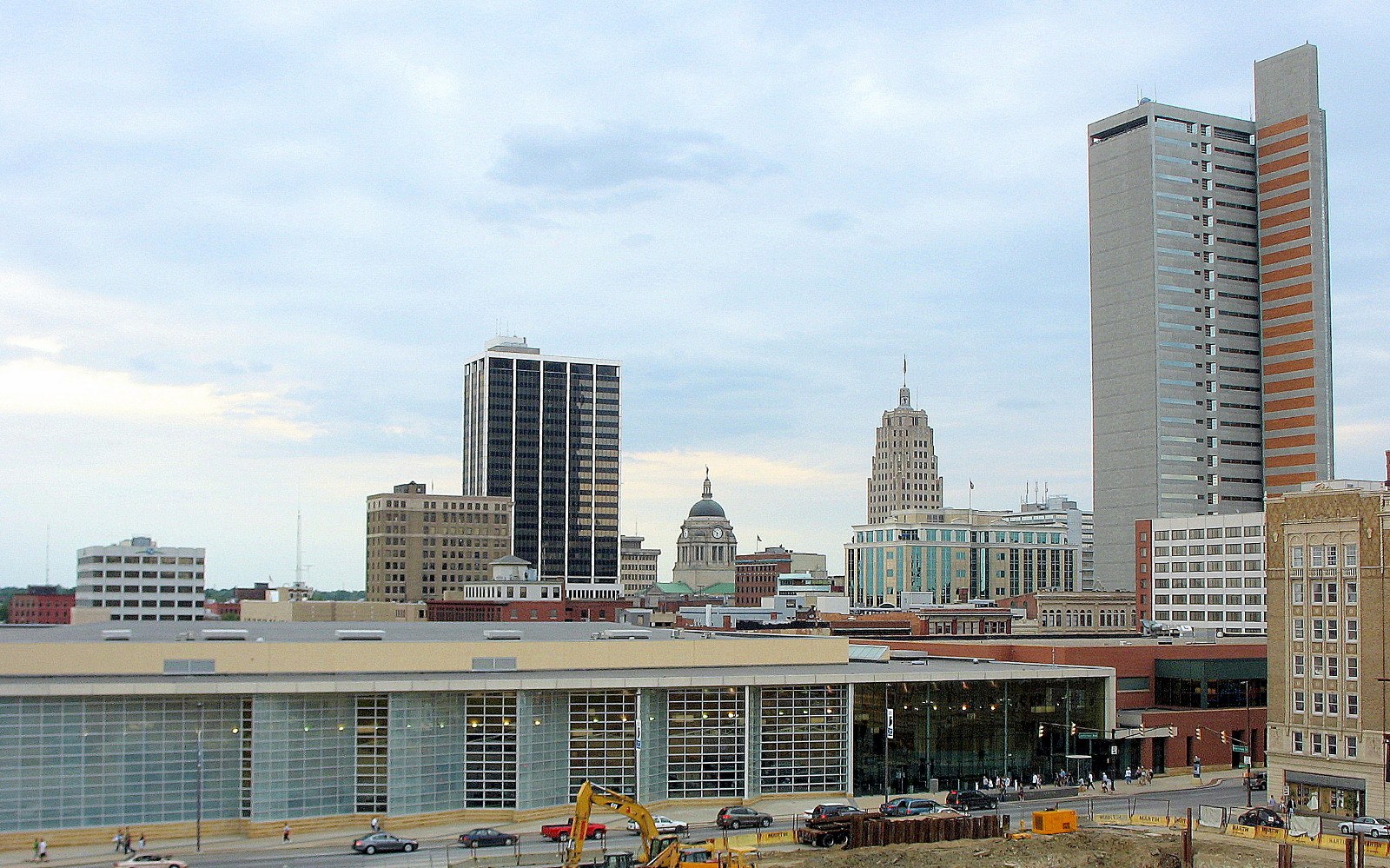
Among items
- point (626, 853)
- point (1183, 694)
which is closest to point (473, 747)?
point (626, 853)

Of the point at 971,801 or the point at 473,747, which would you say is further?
the point at 971,801

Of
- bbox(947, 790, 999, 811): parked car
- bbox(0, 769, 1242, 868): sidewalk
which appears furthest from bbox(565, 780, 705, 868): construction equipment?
bbox(947, 790, 999, 811): parked car

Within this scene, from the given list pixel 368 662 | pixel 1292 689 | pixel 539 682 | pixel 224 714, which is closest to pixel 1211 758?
pixel 1292 689

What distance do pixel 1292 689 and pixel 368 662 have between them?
199 ft

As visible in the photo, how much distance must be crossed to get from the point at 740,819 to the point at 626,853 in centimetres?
1445

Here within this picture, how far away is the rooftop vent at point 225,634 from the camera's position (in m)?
86.4

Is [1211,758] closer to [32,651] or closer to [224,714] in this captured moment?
[224,714]

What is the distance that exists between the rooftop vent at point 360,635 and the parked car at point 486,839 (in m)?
20.5

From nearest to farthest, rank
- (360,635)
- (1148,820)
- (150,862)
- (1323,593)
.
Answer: (150,862), (1148,820), (1323,593), (360,635)

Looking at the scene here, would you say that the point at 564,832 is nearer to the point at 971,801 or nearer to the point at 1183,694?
the point at 971,801

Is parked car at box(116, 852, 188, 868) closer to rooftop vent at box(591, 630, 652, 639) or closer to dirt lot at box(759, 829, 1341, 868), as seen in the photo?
dirt lot at box(759, 829, 1341, 868)

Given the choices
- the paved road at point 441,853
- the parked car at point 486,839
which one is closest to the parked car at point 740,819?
the paved road at point 441,853

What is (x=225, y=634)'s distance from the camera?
287 ft

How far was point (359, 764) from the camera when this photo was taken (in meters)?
78.1
